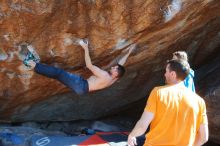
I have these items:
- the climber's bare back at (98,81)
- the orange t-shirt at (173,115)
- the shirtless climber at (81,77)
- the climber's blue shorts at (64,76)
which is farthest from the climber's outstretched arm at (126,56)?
the orange t-shirt at (173,115)

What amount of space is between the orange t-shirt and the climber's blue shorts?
1.93m

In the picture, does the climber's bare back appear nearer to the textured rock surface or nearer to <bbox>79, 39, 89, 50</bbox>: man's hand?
the textured rock surface

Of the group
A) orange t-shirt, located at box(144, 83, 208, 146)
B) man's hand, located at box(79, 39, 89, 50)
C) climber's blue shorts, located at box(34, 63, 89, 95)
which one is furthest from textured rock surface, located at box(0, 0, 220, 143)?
orange t-shirt, located at box(144, 83, 208, 146)

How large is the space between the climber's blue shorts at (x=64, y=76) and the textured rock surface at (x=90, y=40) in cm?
23

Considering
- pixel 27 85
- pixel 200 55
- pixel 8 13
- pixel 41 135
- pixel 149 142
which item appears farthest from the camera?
pixel 200 55

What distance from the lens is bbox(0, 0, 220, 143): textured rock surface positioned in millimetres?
5797

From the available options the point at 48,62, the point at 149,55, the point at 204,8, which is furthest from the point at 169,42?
the point at 48,62

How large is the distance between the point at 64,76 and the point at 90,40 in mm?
608

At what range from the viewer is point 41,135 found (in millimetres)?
7270

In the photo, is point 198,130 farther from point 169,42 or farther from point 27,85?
point 27,85

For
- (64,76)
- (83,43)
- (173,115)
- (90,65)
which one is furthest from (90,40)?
(173,115)

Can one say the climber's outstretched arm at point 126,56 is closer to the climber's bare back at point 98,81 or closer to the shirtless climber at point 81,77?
the shirtless climber at point 81,77

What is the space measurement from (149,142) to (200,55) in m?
3.85

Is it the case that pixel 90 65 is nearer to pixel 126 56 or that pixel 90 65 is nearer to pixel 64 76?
pixel 64 76
